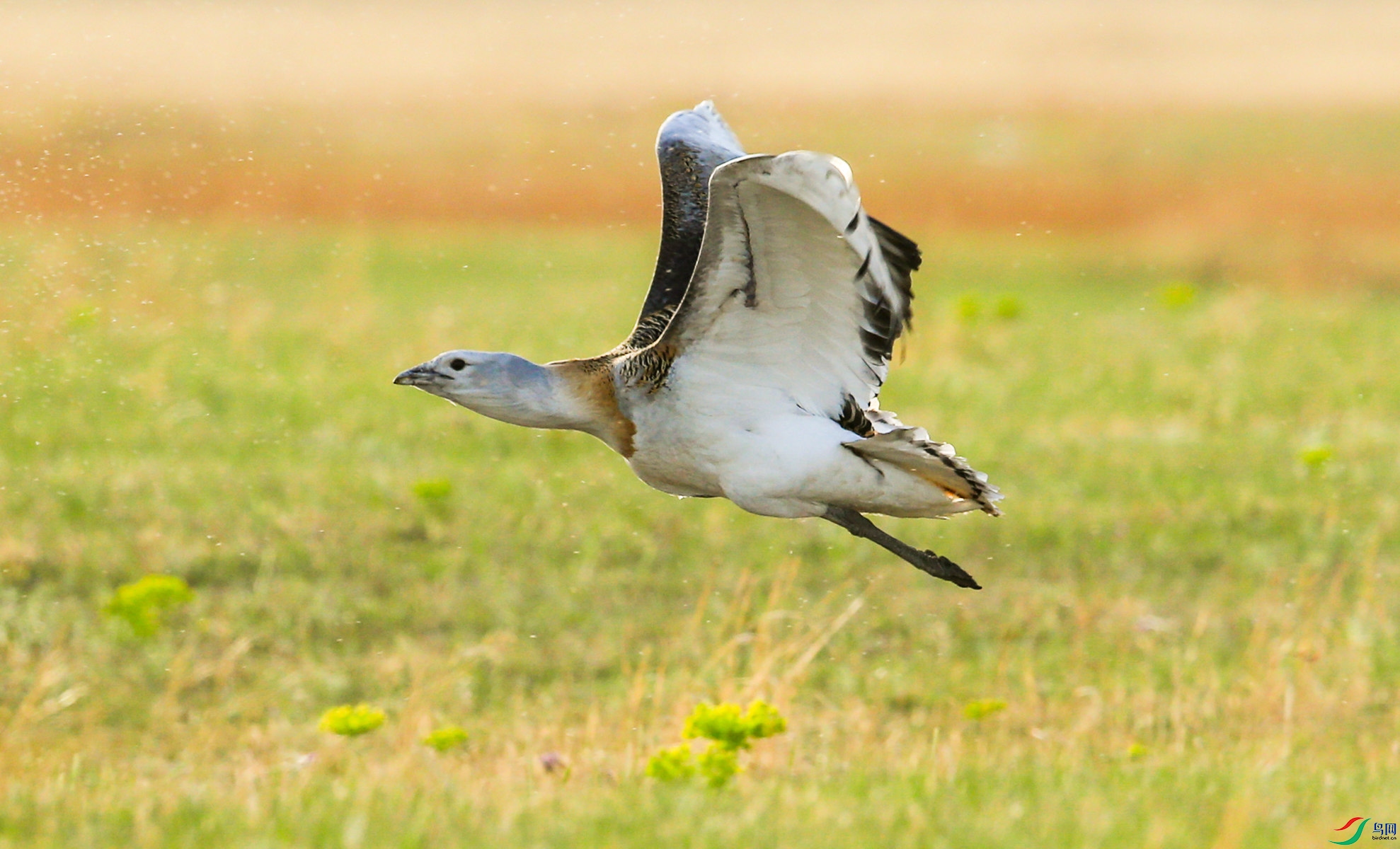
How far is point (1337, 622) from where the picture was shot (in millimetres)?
7891

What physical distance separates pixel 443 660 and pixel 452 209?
16.3m

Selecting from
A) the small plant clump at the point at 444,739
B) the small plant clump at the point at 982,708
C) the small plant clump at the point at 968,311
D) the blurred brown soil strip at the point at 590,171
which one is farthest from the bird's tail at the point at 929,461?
the blurred brown soil strip at the point at 590,171

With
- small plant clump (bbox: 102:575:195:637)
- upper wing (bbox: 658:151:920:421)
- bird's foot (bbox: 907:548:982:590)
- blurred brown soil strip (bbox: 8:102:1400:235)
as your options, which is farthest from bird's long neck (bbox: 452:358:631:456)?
blurred brown soil strip (bbox: 8:102:1400:235)

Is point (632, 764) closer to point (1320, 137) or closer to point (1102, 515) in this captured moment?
point (1102, 515)

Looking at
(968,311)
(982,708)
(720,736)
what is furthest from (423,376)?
(968,311)

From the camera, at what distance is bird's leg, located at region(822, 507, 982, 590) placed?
574 cm

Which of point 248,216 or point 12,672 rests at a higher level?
point 248,216

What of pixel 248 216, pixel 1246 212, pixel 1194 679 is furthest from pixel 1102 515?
pixel 248 216

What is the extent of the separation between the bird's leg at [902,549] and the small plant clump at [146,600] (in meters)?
3.05

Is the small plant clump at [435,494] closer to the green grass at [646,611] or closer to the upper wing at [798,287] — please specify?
the green grass at [646,611]

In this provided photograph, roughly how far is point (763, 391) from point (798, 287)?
0.45 meters

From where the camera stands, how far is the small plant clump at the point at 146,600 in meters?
7.26

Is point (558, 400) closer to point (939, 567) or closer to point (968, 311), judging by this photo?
point (939, 567)

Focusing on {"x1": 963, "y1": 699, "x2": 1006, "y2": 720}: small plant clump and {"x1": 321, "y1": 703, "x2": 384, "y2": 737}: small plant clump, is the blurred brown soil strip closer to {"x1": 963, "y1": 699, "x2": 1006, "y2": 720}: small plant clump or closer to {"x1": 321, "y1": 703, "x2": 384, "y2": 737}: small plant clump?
{"x1": 963, "y1": 699, "x2": 1006, "y2": 720}: small plant clump
